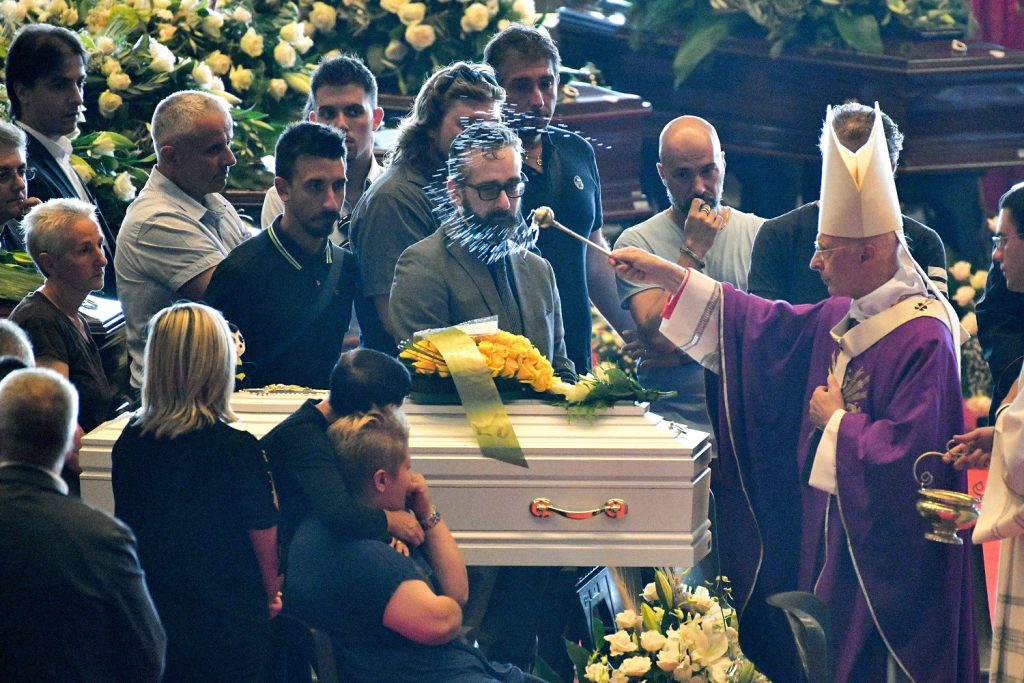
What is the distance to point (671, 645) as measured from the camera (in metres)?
4.50

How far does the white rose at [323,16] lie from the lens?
6.75 metres

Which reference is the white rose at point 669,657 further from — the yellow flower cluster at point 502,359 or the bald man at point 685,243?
the bald man at point 685,243

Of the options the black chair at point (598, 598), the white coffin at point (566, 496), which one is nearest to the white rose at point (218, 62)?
the white coffin at point (566, 496)

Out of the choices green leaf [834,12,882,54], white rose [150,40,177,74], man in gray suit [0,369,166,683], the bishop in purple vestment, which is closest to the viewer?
man in gray suit [0,369,166,683]

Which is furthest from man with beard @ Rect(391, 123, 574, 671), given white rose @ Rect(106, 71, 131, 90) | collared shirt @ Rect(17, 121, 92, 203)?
white rose @ Rect(106, 71, 131, 90)

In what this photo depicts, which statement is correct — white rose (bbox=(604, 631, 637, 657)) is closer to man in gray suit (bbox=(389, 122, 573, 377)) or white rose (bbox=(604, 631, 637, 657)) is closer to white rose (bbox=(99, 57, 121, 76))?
man in gray suit (bbox=(389, 122, 573, 377))

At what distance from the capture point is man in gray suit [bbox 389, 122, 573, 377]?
4.65 m

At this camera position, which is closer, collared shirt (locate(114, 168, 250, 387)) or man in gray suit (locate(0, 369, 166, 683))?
man in gray suit (locate(0, 369, 166, 683))

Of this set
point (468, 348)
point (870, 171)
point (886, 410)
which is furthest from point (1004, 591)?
point (468, 348)

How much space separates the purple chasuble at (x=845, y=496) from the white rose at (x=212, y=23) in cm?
235

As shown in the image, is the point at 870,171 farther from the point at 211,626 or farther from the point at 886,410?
the point at 211,626

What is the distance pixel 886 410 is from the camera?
461cm

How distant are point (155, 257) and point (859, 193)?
1850 millimetres

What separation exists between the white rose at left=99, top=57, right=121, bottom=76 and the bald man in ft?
6.06
